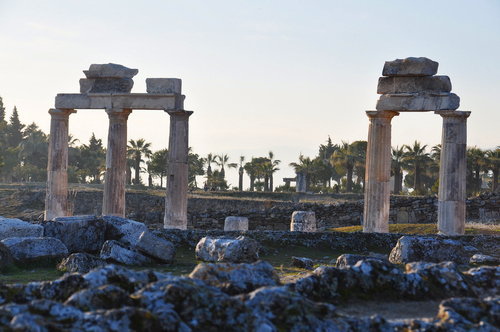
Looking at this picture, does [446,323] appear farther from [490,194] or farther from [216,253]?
[490,194]

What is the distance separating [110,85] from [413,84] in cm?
1036

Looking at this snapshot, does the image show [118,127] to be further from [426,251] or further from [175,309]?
[175,309]

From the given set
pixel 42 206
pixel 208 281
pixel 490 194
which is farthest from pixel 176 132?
pixel 42 206

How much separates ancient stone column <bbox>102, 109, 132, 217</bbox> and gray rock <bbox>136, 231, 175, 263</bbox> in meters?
13.4

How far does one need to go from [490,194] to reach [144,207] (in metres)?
23.3

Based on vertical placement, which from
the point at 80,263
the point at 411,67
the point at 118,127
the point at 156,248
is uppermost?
the point at 411,67

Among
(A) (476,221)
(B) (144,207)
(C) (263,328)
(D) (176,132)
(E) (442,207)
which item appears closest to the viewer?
(C) (263,328)

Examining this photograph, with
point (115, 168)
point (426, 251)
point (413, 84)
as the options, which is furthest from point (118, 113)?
point (426, 251)

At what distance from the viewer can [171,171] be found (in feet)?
104

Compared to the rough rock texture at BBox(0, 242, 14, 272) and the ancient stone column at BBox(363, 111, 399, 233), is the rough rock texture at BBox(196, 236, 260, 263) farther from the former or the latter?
the ancient stone column at BBox(363, 111, 399, 233)

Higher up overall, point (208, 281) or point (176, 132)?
point (176, 132)

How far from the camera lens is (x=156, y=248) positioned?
18812mm

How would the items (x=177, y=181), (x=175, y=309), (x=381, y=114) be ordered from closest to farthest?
(x=175, y=309)
(x=381, y=114)
(x=177, y=181)

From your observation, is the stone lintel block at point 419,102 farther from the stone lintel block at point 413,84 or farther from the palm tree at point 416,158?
the palm tree at point 416,158
